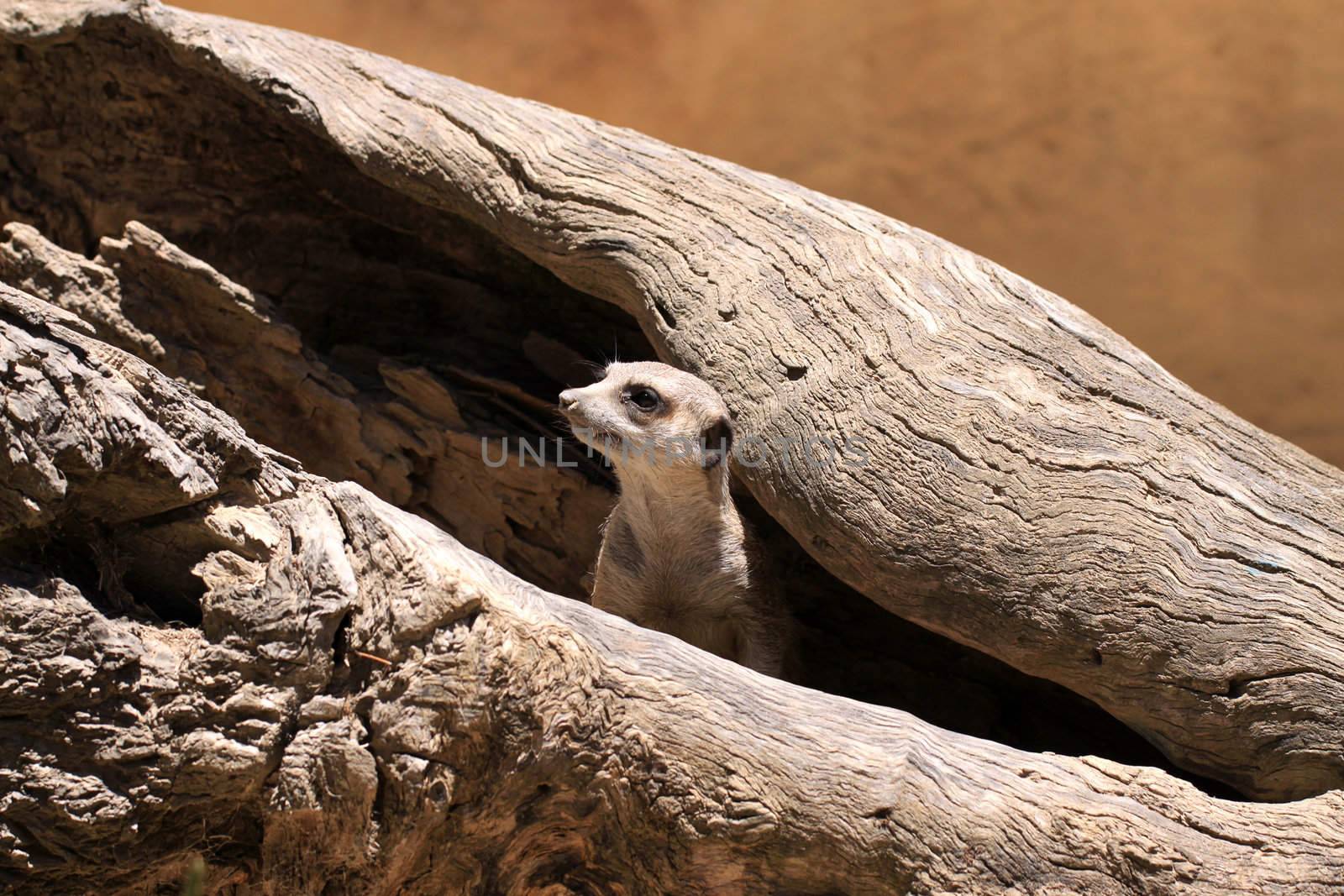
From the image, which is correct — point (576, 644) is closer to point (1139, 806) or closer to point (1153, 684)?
point (1139, 806)

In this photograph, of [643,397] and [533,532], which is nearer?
[643,397]

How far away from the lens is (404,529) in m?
2.33

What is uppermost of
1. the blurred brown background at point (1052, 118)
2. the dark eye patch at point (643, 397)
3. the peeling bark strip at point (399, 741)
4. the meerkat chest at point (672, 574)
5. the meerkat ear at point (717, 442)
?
the blurred brown background at point (1052, 118)

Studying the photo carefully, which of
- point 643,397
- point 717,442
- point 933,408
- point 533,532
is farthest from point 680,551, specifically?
point 933,408

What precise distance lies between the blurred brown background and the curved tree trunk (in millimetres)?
3737

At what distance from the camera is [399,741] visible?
217 cm

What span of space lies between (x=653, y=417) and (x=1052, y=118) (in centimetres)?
469

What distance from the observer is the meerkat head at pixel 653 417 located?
3545 mm

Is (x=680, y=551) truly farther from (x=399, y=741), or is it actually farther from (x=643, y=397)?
(x=399, y=741)

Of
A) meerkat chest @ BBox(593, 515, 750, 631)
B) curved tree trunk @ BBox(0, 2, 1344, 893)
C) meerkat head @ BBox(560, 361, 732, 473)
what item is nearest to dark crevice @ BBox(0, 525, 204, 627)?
curved tree trunk @ BBox(0, 2, 1344, 893)

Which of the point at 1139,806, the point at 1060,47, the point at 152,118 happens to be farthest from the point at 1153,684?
the point at 1060,47

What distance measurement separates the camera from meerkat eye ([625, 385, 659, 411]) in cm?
358

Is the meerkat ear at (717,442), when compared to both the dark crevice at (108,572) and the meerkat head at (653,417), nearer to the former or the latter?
the meerkat head at (653,417)

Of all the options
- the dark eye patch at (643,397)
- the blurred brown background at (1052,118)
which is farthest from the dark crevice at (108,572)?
the blurred brown background at (1052,118)
